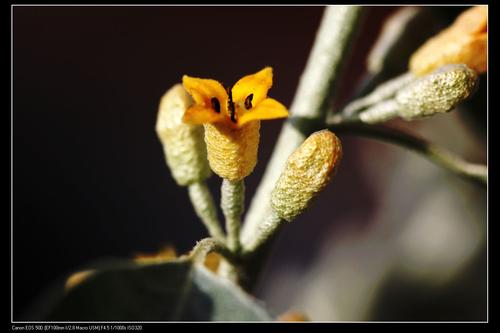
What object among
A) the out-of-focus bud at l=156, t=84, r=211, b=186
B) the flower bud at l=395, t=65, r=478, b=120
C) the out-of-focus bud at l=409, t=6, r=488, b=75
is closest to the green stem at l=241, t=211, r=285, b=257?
the out-of-focus bud at l=156, t=84, r=211, b=186

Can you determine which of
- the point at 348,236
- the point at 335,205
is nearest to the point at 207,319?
the point at 348,236

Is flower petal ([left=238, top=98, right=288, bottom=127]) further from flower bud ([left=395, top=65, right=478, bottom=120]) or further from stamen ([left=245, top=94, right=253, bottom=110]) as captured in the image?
flower bud ([left=395, top=65, right=478, bottom=120])

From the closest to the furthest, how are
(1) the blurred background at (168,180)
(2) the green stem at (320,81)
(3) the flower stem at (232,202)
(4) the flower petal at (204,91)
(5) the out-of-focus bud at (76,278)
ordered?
1. (5) the out-of-focus bud at (76,278)
2. (4) the flower petal at (204,91)
3. (3) the flower stem at (232,202)
4. (2) the green stem at (320,81)
5. (1) the blurred background at (168,180)

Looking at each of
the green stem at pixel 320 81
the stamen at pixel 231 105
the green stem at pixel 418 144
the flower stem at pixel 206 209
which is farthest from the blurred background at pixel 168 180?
the stamen at pixel 231 105

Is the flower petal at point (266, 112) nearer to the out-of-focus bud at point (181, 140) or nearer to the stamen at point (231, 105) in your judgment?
the stamen at point (231, 105)

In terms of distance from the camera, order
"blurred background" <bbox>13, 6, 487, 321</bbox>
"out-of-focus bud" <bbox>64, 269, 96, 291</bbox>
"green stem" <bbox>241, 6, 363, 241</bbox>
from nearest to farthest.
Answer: "out-of-focus bud" <bbox>64, 269, 96, 291</bbox> → "green stem" <bbox>241, 6, 363, 241</bbox> → "blurred background" <bbox>13, 6, 487, 321</bbox>

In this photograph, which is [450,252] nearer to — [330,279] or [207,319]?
[330,279]

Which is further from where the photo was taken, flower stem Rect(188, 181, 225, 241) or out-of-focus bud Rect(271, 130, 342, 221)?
flower stem Rect(188, 181, 225, 241)
